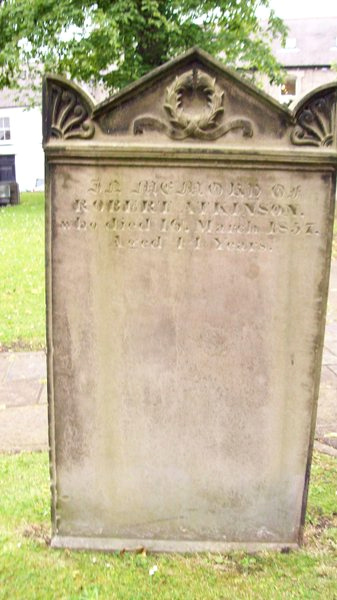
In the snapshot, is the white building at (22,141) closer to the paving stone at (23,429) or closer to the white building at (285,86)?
the white building at (285,86)

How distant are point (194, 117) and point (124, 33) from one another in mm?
17690

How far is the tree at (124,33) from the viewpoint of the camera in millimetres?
17984

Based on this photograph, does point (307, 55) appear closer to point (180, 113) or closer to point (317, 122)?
point (317, 122)

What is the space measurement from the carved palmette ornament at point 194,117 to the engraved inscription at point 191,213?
0.21 meters

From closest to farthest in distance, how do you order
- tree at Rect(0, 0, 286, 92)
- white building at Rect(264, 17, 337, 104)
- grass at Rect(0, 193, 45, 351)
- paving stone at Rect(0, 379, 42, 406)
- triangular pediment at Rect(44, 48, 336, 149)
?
triangular pediment at Rect(44, 48, 336, 149)
paving stone at Rect(0, 379, 42, 406)
grass at Rect(0, 193, 45, 351)
tree at Rect(0, 0, 286, 92)
white building at Rect(264, 17, 337, 104)

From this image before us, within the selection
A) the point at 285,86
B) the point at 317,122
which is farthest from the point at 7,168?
the point at 317,122

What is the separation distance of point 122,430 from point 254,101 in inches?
65.9

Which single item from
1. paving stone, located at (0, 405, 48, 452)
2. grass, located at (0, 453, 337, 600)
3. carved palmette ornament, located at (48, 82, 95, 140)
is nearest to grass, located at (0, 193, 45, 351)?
paving stone, located at (0, 405, 48, 452)

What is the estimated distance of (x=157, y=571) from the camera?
290 centimetres

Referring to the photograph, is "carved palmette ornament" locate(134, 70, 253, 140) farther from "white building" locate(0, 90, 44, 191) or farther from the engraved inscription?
"white building" locate(0, 90, 44, 191)

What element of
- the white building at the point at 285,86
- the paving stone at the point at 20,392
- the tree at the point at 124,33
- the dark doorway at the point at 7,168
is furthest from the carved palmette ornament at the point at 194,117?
the dark doorway at the point at 7,168

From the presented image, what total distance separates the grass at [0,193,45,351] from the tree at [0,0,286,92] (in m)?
6.00

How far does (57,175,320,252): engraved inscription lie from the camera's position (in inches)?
110

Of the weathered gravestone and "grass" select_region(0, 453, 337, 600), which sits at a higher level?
the weathered gravestone
